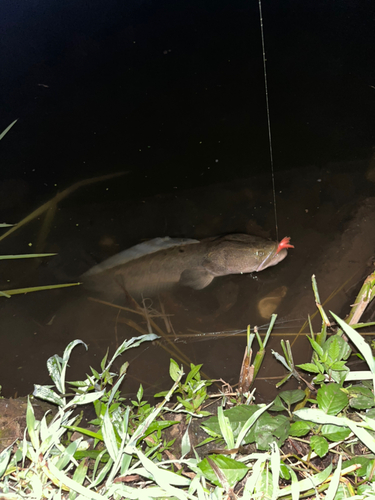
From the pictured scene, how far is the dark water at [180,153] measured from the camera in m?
3.63

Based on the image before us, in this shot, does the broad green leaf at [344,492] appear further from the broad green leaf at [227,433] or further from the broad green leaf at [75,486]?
the broad green leaf at [75,486]

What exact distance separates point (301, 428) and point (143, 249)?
285cm

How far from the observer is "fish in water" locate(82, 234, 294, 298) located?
3873 millimetres

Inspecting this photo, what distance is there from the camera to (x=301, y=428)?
66.4 inches

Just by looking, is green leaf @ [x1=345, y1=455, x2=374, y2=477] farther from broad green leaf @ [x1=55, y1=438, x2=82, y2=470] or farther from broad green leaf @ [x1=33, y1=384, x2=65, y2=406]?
broad green leaf @ [x1=33, y1=384, x2=65, y2=406]

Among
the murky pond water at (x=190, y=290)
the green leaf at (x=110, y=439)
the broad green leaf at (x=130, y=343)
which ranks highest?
the broad green leaf at (x=130, y=343)

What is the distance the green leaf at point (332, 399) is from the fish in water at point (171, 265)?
2.13m

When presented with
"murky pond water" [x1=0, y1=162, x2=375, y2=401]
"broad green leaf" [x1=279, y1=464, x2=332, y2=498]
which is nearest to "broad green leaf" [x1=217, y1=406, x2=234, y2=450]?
"broad green leaf" [x1=279, y1=464, x2=332, y2=498]

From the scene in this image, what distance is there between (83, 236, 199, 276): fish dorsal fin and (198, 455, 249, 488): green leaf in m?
2.83

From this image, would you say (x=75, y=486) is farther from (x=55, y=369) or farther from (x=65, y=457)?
(x=55, y=369)

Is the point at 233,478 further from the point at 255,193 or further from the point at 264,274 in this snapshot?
the point at 255,193

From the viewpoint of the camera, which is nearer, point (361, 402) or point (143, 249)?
point (361, 402)

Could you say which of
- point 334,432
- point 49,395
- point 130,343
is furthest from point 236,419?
point 49,395

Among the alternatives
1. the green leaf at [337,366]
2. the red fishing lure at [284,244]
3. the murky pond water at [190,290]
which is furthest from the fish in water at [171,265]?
the green leaf at [337,366]
